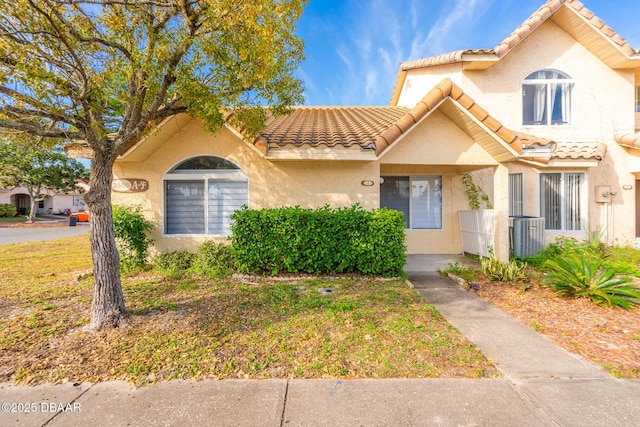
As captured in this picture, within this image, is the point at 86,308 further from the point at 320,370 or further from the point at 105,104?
the point at 320,370

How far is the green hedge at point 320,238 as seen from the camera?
257 inches

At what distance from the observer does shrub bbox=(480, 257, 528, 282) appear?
260 inches

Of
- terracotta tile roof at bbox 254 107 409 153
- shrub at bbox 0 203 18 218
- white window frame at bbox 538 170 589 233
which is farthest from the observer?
shrub at bbox 0 203 18 218

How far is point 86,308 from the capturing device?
16.6ft

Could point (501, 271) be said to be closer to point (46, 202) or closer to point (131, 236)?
point (131, 236)

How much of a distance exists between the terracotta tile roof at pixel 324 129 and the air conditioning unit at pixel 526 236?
5034 millimetres

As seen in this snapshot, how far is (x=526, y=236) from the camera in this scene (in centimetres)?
852

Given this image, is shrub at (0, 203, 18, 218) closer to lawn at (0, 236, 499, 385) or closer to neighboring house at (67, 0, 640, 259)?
lawn at (0, 236, 499, 385)

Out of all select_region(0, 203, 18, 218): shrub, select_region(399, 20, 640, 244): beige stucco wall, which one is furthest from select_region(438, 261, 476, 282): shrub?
select_region(0, 203, 18, 218): shrub

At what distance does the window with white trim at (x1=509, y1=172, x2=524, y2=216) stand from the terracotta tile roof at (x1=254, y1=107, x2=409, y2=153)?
4.94 m

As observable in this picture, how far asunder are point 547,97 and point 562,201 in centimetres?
386

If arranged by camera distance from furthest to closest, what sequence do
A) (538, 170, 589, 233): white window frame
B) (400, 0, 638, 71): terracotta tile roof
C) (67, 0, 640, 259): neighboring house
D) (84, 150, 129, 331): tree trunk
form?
(538, 170, 589, 233): white window frame, (400, 0, 638, 71): terracotta tile roof, (67, 0, 640, 259): neighboring house, (84, 150, 129, 331): tree trunk

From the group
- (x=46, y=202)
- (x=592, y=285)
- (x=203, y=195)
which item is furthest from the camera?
(x=46, y=202)

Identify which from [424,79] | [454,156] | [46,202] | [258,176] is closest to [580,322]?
[454,156]
